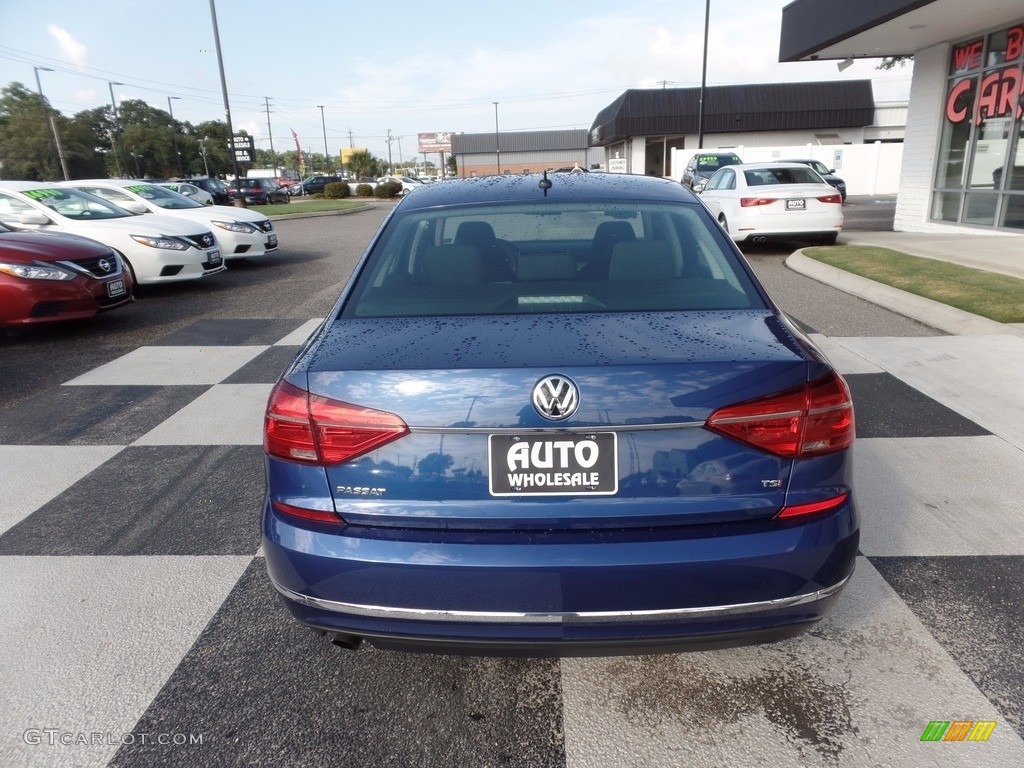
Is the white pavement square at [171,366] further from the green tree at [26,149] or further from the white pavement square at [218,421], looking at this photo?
the green tree at [26,149]

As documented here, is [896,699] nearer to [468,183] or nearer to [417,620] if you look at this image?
[417,620]

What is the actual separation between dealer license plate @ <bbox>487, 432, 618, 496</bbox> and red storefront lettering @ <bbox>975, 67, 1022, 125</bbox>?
1472cm

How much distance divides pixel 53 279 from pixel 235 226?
5130 millimetres

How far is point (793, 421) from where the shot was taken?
1883 mm

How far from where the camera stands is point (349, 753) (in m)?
2.10

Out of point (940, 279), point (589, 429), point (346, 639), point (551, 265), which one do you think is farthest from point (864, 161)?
point (346, 639)

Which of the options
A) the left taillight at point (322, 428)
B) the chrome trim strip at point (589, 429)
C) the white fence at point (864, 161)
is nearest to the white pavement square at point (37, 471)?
the left taillight at point (322, 428)

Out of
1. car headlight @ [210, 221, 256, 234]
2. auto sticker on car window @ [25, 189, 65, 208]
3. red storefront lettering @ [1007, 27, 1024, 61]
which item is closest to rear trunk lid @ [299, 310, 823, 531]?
auto sticker on car window @ [25, 189, 65, 208]

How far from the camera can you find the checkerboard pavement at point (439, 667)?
6.95 feet

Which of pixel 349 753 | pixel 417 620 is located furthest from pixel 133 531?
pixel 417 620

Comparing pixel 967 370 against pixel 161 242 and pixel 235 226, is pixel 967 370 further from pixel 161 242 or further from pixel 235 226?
pixel 235 226

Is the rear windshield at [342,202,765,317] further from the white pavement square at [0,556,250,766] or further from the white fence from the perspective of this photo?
the white fence

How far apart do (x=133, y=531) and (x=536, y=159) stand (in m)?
97.2

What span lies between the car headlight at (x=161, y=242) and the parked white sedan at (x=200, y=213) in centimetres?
138
